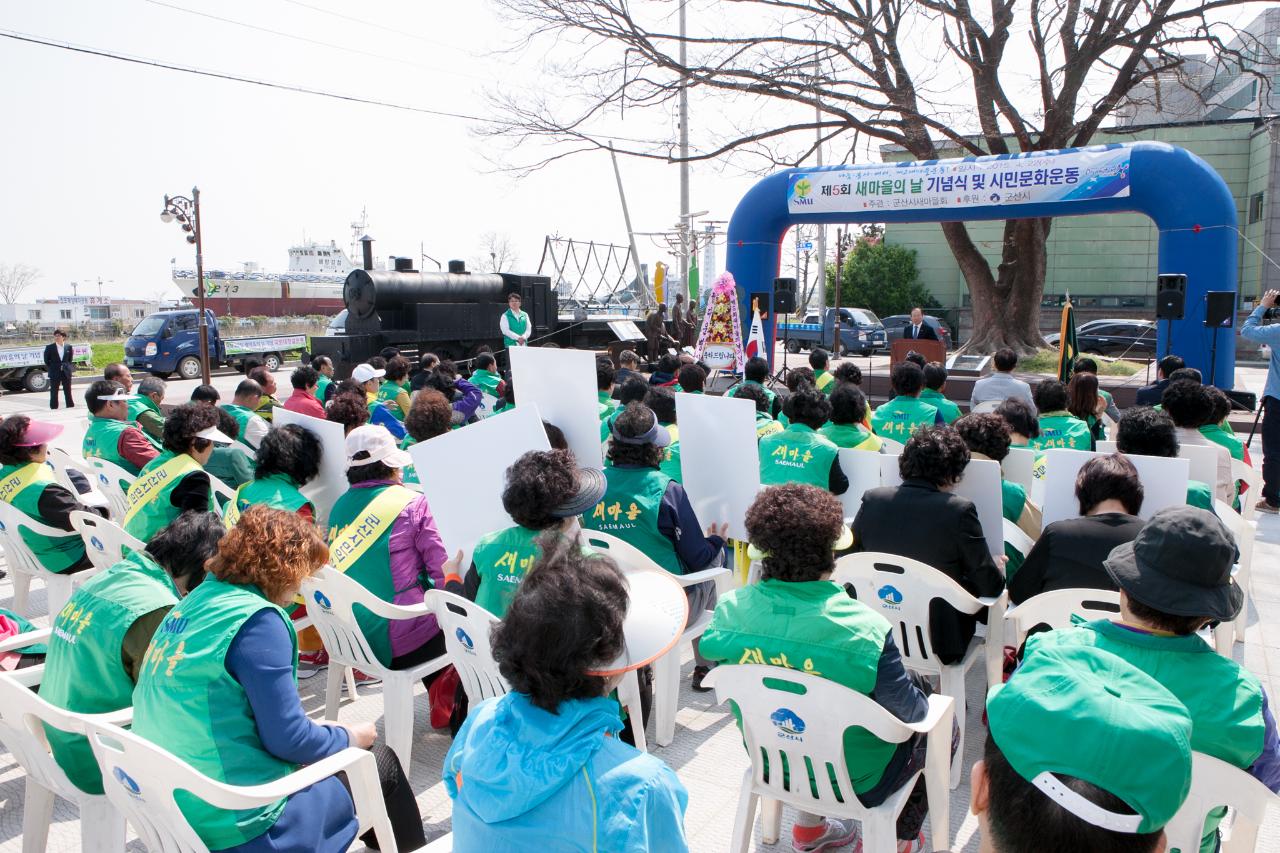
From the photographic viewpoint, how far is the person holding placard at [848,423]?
Result: 509cm

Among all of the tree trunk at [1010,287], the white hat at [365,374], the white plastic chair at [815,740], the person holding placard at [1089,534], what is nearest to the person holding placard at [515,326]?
the white hat at [365,374]

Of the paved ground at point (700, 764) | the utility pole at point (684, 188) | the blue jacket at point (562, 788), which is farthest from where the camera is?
the utility pole at point (684, 188)

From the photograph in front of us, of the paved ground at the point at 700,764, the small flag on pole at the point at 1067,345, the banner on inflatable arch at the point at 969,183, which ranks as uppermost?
the banner on inflatable arch at the point at 969,183

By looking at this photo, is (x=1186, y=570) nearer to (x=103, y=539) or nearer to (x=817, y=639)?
(x=817, y=639)

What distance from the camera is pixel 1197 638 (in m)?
2.05

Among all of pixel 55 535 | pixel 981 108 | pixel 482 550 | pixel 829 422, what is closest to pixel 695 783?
pixel 482 550

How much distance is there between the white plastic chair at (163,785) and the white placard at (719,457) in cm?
252

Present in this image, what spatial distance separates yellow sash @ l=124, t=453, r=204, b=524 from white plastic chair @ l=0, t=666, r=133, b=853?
1.87m

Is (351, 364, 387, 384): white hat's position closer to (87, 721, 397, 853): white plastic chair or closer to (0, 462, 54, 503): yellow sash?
(0, 462, 54, 503): yellow sash

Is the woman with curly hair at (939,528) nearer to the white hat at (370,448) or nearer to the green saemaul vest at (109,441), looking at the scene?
the white hat at (370,448)

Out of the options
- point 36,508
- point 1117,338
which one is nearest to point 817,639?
point 36,508

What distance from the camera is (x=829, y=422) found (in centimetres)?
529

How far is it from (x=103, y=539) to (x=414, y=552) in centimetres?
152

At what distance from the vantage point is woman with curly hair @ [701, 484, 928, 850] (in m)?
2.35
